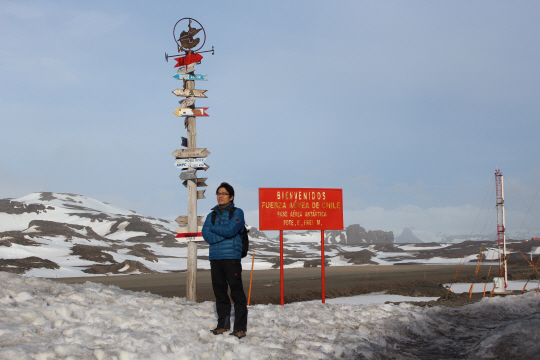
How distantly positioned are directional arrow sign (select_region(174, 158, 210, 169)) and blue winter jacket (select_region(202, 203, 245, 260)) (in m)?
4.63

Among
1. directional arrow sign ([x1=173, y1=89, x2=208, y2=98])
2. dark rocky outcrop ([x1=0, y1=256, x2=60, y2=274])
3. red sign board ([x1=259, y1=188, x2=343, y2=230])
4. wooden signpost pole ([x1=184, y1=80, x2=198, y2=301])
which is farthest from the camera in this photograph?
A: dark rocky outcrop ([x1=0, y1=256, x2=60, y2=274])

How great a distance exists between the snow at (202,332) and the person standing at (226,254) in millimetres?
306

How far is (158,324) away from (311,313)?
3610mm

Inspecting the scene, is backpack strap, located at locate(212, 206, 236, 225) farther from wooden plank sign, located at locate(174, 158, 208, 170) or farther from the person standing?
wooden plank sign, located at locate(174, 158, 208, 170)

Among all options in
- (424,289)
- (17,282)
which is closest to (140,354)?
(17,282)

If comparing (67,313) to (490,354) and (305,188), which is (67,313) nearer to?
(490,354)

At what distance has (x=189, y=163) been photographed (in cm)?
1147

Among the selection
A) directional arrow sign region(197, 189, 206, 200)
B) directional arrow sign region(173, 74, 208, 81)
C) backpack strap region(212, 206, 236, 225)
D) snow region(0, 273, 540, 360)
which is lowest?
snow region(0, 273, 540, 360)

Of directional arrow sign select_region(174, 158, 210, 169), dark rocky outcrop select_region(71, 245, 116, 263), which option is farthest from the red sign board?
dark rocky outcrop select_region(71, 245, 116, 263)

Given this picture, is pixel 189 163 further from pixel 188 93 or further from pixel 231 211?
pixel 231 211

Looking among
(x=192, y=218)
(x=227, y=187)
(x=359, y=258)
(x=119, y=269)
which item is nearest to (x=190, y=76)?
(x=192, y=218)

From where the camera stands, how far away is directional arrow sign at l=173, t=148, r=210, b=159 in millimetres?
11414

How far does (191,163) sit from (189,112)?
139 cm

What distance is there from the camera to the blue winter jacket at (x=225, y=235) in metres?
6.67
